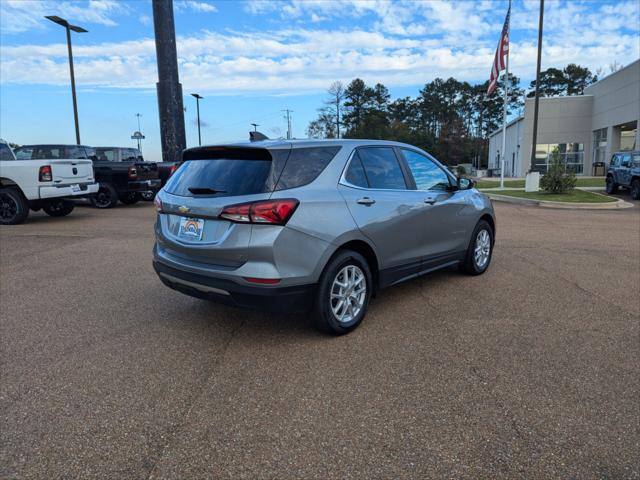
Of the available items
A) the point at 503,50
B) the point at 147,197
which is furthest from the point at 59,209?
the point at 503,50

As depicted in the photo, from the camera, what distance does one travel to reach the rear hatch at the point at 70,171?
1104 cm

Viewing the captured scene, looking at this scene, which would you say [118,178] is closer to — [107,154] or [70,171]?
[107,154]

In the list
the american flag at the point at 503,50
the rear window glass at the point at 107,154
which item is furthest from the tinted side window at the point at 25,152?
A: the american flag at the point at 503,50

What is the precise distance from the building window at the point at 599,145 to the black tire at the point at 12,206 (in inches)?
1639

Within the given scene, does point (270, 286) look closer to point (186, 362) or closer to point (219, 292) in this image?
point (219, 292)

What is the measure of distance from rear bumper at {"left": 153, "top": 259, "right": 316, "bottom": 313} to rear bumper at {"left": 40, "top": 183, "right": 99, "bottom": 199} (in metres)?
8.86

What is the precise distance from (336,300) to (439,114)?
91117 mm

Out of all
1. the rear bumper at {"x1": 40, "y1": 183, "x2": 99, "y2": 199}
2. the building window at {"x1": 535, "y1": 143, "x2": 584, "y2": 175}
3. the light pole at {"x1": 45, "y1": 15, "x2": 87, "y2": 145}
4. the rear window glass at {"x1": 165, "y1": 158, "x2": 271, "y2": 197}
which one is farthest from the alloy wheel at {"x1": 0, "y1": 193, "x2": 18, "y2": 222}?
the building window at {"x1": 535, "y1": 143, "x2": 584, "y2": 175}

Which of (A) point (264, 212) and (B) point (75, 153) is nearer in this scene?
(A) point (264, 212)

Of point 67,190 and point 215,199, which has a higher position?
point 215,199

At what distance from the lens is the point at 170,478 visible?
2.35 m

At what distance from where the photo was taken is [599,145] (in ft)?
133

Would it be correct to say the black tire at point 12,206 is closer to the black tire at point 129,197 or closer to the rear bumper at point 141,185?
the rear bumper at point 141,185

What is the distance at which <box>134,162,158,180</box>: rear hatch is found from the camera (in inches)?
592
